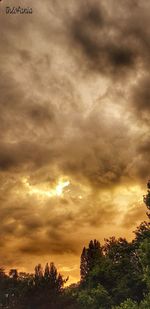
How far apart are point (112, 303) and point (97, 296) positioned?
2481mm

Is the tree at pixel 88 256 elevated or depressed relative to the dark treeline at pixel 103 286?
elevated

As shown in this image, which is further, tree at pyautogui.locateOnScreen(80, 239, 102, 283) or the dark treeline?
tree at pyautogui.locateOnScreen(80, 239, 102, 283)

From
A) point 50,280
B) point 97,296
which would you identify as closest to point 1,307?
point 50,280

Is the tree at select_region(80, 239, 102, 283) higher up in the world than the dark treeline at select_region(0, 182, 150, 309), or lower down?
higher up

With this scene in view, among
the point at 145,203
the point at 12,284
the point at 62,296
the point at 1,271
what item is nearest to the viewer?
the point at 145,203

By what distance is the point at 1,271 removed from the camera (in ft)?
383

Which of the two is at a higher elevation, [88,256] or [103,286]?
[88,256]

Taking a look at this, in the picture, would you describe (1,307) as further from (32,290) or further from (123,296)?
(123,296)

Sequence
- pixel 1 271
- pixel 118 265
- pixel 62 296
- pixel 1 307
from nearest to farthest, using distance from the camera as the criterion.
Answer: pixel 62 296 → pixel 118 265 → pixel 1 307 → pixel 1 271

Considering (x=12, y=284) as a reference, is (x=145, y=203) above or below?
below

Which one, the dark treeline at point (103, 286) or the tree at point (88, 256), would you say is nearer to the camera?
the dark treeline at point (103, 286)

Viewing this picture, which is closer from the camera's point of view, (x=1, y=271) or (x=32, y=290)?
(x=32, y=290)

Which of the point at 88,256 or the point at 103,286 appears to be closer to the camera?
the point at 103,286

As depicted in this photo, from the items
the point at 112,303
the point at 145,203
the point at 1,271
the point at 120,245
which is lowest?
the point at 112,303
